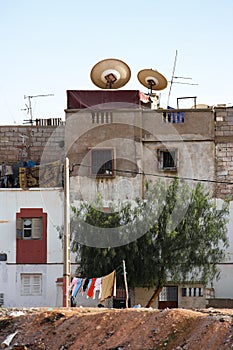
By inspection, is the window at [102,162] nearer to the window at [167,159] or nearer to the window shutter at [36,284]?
the window at [167,159]

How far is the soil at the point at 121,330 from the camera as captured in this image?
21547 mm

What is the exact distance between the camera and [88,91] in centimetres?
4606

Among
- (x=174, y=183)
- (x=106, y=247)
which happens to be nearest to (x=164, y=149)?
(x=174, y=183)

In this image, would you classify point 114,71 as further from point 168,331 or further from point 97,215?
point 168,331

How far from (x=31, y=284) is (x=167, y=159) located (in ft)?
27.6

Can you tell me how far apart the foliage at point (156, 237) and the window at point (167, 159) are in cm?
430

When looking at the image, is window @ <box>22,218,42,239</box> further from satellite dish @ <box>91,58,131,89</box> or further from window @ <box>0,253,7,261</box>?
satellite dish @ <box>91,58,131,89</box>

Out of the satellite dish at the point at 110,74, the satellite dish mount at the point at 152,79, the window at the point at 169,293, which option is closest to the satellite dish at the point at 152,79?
the satellite dish mount at the point at 152,79

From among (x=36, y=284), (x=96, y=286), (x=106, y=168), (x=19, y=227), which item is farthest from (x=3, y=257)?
(x=96, y=286)

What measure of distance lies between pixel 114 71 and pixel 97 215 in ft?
31.8

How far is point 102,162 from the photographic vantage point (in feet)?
147

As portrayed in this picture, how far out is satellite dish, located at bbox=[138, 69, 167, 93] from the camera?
46688mm

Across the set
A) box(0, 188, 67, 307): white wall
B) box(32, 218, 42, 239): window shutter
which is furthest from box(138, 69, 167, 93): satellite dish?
box(32, 218, 42, 239): window shutter

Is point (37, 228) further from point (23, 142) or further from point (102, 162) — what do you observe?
point (23, 142)
